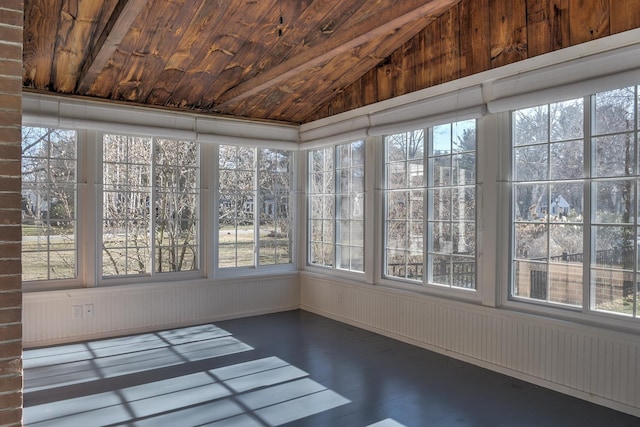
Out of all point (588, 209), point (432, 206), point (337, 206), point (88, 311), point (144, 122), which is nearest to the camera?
point (588, 209)

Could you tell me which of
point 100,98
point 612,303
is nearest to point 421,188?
point 612,303

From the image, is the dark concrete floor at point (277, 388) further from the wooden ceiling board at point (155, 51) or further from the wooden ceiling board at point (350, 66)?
the wooden ceiling board at point (350, 66)

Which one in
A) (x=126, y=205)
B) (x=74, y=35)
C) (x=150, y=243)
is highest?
(x=74, y=35)

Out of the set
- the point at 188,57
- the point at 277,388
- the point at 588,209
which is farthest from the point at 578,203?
the point at 188,57

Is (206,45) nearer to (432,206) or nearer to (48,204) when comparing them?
(48,204)

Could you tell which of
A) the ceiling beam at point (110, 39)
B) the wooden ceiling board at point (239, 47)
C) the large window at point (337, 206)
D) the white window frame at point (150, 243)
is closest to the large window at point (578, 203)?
the large window at point (337, 206)

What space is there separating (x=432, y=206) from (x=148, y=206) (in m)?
3.32

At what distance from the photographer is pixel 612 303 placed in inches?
131

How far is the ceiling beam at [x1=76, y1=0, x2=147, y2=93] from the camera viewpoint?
10.7 ft

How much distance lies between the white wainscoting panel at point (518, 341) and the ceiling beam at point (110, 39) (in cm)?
362

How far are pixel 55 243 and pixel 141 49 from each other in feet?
7.57

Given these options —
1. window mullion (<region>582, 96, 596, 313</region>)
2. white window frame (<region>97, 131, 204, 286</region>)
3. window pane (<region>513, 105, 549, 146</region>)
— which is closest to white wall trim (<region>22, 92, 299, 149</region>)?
white window frame (<region>97, 131, 204, 286</region>)

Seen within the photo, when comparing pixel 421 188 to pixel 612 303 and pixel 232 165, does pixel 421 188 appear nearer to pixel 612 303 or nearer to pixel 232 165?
pixel 612 303

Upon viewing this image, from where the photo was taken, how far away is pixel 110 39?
3686 millimetres
